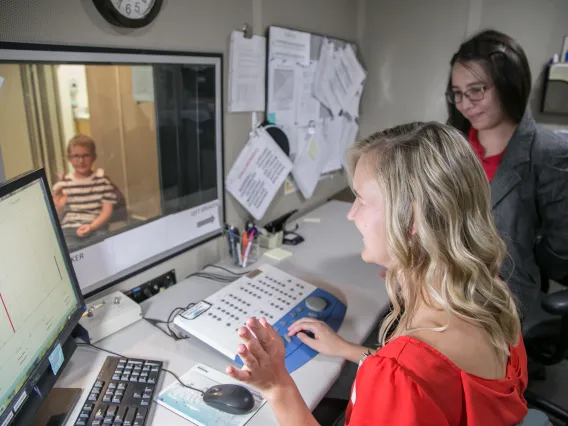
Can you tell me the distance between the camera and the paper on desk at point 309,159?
200 centimetres

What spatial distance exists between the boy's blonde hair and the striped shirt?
72mm

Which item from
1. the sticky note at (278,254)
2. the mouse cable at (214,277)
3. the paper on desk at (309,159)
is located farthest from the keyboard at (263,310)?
the paper on desk at (309,159)

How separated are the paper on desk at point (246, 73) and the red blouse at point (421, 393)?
3.48ft

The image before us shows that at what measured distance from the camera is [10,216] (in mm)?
732

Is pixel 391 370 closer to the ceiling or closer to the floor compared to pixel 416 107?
closer to the floor

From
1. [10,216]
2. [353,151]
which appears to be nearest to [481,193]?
[353,151]

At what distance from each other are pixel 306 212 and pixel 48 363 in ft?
4.95

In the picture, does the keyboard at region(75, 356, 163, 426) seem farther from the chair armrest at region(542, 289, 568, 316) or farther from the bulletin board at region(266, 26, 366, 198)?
the chair armrest at region(542, 289, 568, 316)

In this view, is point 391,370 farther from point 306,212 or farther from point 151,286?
point 306,212

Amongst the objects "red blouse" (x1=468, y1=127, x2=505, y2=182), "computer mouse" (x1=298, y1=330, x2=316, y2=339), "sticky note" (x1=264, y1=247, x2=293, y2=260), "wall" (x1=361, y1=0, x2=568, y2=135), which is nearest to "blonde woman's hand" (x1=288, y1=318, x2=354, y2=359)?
"computer mouse" (x1=298, y1=330, x2=316, y2=339)

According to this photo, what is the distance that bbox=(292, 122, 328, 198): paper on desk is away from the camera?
2.00 m

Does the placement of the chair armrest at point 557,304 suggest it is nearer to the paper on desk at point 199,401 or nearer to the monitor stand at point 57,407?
the paper on desk at point 199,401

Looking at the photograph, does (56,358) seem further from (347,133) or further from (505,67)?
(347,133)

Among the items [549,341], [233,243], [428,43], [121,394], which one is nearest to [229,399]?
[121,394]
